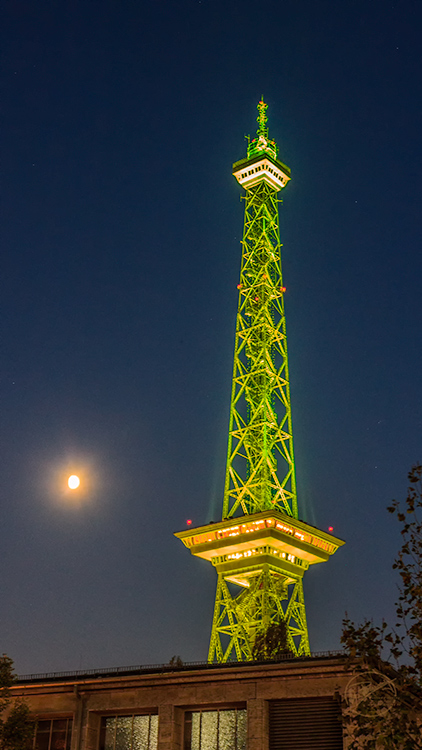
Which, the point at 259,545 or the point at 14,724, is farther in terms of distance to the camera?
the point at 259,545

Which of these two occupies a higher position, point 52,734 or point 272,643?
point 272,643

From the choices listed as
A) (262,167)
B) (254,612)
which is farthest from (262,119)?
(254,612)

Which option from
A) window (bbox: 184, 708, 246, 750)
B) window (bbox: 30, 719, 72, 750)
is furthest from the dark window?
window (bbox: 30, 719, 72, 750)

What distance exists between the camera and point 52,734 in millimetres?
43406

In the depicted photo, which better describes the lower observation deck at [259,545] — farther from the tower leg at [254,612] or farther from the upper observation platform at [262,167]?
the upper observation platform at [262,167]

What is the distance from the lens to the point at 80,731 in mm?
42062

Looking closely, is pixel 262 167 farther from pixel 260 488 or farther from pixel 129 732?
pixel 129 732

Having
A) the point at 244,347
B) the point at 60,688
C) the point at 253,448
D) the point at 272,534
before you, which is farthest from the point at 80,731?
the point at 244,347

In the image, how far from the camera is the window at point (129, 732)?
41.4 metres

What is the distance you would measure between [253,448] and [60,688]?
63755 mm

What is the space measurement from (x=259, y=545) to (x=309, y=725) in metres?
57.4

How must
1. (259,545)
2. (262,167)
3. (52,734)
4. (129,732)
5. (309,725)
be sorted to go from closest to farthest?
(309,725), (129,732), (52,734), (259,545), (262,167)

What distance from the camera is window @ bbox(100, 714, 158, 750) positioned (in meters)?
41.4

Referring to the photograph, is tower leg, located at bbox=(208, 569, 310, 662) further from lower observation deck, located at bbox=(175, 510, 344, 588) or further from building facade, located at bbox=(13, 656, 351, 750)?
building facade, located at bbox=(13, 656, 351, 750)
